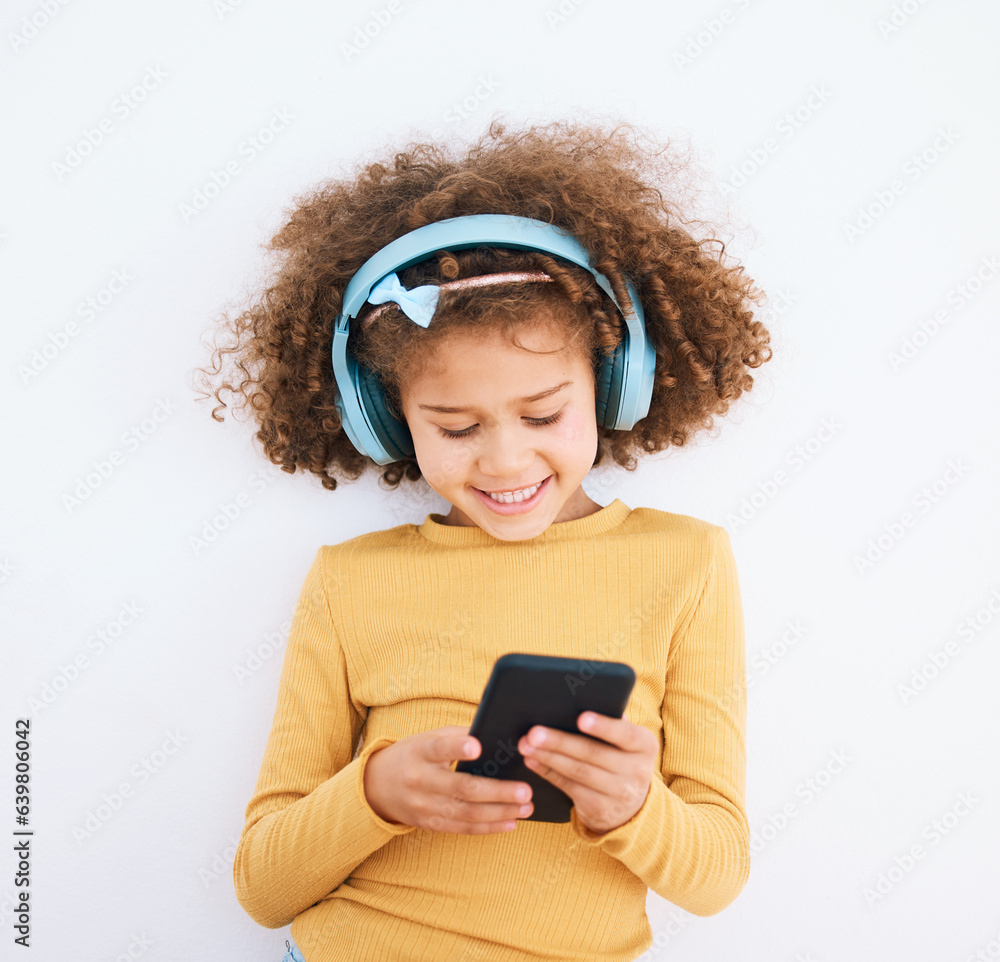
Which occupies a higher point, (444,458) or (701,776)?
(444,458)

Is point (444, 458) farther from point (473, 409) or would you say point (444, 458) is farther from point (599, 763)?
point (599, 763)

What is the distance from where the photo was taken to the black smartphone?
0.92 metres

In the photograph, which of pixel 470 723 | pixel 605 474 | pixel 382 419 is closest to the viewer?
pixel 470 723

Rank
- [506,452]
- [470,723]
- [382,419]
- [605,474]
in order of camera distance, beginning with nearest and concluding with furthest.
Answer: [506,452] → [470,723] → [382,419] → [605,474]

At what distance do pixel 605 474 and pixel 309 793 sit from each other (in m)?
0.77

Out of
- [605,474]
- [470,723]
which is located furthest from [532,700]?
[605,474]

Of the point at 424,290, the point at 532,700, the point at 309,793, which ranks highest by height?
the point at 424,290

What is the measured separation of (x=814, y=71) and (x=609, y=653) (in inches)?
45.0

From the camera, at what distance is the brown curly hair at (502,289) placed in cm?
123

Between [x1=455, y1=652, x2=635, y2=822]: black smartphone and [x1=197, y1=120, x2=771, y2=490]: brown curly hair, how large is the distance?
0.49m

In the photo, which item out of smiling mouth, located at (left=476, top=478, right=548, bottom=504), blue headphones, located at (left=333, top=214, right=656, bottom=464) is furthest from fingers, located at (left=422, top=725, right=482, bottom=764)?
blue headphones, located at (left=333, top=214, right=656, bottom=464)

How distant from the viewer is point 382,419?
4.55 feet

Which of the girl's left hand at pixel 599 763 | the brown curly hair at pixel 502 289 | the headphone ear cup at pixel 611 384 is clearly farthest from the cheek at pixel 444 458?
the girl's left hand at pixel 599 763

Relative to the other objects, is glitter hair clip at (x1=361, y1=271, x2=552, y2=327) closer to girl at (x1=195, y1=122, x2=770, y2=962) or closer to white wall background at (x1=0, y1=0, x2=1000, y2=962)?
girl at (x1=195, y1=122, x2=770, y2=962)
